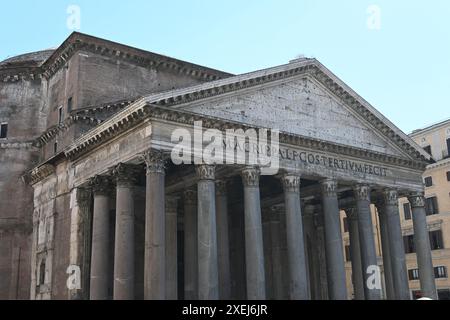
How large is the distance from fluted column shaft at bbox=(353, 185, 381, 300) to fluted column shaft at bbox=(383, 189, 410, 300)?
981 mm

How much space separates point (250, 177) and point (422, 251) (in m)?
8.08

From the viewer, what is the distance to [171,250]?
18984mm

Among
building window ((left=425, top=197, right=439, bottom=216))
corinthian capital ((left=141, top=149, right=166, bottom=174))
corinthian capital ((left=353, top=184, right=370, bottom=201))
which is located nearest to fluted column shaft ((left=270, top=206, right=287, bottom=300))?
corinthian capital ((left=353, top=184, right=370, bottom=201))

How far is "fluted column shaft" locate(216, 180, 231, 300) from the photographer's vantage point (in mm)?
16891

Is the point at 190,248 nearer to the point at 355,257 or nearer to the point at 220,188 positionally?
the point at 220,188

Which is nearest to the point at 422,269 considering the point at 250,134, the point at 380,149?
the point at 380,149

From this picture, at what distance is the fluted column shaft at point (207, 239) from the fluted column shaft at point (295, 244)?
2.81m

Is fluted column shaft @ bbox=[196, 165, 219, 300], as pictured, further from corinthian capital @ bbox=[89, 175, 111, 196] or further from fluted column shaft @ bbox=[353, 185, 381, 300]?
fluted column shaft @ bbox=[353, 185, 381, 300]

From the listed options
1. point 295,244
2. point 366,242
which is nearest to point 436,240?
point 366,242

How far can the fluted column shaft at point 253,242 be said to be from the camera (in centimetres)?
1591

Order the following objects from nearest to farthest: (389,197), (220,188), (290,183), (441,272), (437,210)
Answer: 1. (290,183)
2. (220,188)
3. (389,197)
4. (441,272)
5. (437,210)
